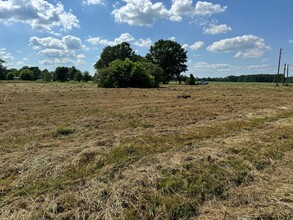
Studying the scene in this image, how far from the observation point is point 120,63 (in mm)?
35844

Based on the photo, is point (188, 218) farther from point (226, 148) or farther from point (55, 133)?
point (55, 133)

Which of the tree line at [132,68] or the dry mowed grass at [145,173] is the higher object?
the tree line at [132,68]

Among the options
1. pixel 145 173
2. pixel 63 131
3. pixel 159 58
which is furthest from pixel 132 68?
pixel 145 173

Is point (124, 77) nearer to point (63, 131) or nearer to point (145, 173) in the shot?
point (63, 131)

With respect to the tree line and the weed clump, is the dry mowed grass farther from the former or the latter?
the tree line

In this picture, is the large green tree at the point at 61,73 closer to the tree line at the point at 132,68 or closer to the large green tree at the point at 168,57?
the tree line at the point at 132,68

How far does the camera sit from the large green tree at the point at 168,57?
6034cm

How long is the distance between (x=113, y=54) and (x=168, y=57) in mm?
14503

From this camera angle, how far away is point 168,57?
60281 mm

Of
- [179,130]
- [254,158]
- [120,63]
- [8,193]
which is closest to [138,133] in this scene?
[179,130]

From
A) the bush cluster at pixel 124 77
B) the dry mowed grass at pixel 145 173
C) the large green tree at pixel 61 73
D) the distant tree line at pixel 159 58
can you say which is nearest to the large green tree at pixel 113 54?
the distant tree line at pixel 159 58

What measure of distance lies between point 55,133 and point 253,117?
23.1 ft

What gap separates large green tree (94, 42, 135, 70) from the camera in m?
64.9

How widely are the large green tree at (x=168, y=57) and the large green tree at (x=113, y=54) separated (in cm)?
669
